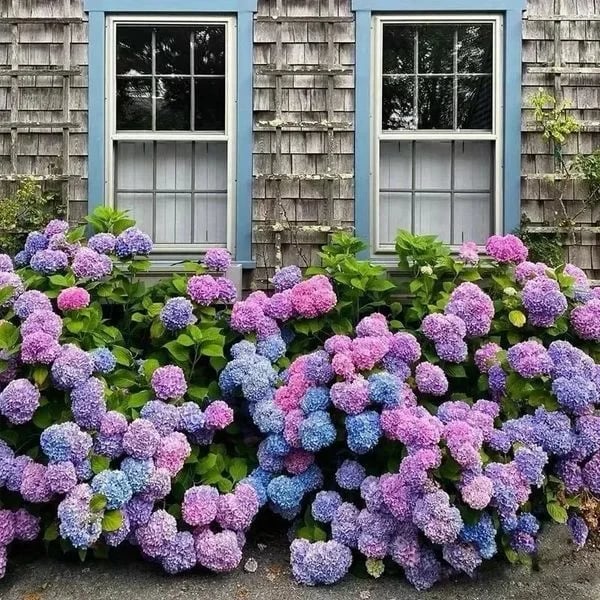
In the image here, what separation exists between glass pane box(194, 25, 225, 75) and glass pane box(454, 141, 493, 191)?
1584 mm

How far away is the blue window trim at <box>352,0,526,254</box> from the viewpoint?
13.9 ft

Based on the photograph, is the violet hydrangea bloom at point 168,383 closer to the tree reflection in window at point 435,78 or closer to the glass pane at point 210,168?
the glass pane at point 210,168

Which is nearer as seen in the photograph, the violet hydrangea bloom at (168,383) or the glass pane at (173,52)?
the violet hydrangea bloom at (168,383)

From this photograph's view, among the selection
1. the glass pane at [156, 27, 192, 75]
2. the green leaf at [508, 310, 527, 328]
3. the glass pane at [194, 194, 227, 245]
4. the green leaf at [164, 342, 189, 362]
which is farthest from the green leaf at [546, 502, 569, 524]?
the glass pane at [156, 27, 192, 75]

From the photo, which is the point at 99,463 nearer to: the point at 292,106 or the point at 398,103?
the point at 292,106

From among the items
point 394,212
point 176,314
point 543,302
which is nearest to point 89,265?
point 176,314

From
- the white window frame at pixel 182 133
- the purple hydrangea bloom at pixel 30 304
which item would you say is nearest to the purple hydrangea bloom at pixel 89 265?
the purple hydrangea bloom at pixel 30 304

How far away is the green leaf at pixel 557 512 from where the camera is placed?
9.72 ft

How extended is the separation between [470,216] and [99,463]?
2.71m

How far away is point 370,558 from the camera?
3113 mm

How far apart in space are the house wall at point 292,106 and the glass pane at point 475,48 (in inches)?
9.2

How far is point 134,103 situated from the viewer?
439cm

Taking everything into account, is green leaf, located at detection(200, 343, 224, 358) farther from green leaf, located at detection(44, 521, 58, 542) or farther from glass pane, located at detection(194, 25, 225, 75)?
glass pane, located at detection(194, 25, 225, 75)

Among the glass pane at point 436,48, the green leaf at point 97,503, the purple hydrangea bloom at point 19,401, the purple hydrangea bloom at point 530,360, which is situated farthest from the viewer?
the glass pane at point 436,48
